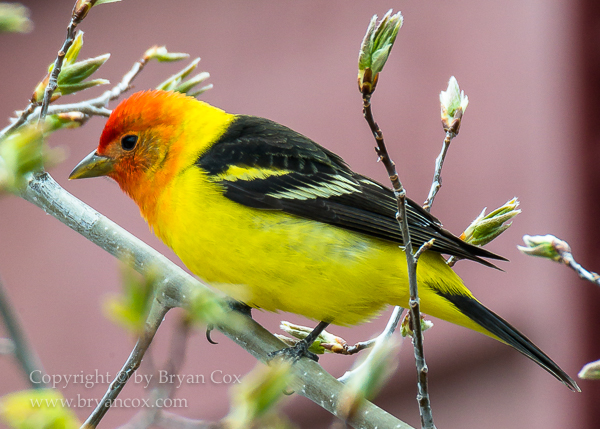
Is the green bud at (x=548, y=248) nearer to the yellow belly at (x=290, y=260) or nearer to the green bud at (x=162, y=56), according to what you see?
the yellow belly at (x=290, y=260)

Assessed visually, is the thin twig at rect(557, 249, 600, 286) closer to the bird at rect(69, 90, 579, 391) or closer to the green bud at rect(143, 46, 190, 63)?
the bird at rect(69, 90, 579, 391)

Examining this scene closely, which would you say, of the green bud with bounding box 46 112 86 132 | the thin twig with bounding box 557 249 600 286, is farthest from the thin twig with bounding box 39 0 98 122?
the thin twig with bounding box 557 249 600 286

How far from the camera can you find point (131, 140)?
2602 millimetres

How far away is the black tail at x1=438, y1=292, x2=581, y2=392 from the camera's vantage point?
2.12 m

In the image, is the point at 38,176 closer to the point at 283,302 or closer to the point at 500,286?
the point at 283,302

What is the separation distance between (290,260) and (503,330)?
77 cm

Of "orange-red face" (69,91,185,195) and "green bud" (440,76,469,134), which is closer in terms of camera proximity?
"green bud" (440,76,469,134)

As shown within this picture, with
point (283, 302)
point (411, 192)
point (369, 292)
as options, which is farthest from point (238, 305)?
point (411, 192)

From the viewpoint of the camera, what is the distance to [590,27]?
410 centimetres

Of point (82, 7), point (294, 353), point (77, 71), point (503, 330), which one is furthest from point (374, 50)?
point (503, 330)

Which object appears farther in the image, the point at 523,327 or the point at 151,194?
the point at 523,327

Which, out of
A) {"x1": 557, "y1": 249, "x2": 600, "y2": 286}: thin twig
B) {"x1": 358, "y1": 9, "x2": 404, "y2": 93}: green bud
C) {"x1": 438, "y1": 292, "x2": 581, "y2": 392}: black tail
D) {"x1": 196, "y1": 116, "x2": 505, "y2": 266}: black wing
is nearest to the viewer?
{"x1": 358, "y1": 9, "x2": 404, "y2": 93}: green bud

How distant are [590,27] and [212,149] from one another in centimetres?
289

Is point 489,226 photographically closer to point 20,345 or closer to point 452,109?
point 452,109
